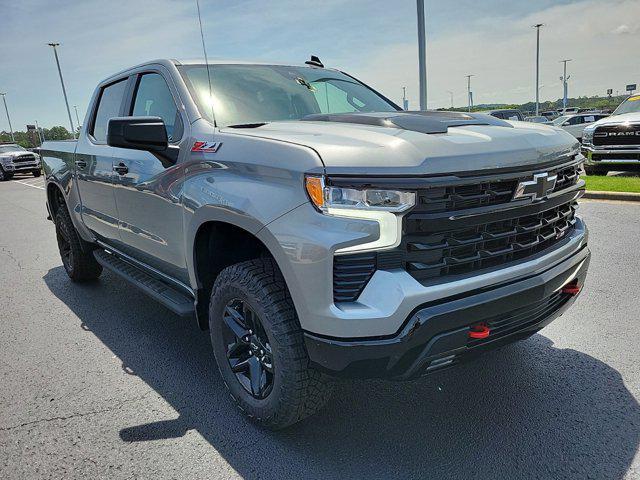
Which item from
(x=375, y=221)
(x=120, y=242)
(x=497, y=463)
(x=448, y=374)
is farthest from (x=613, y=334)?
(x=120, y=242)

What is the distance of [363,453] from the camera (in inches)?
95.6

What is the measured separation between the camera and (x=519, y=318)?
2.34m

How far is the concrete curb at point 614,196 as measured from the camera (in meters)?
8.13

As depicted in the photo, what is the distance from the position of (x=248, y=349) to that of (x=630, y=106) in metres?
12.6

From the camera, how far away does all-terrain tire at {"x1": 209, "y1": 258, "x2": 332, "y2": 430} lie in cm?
229

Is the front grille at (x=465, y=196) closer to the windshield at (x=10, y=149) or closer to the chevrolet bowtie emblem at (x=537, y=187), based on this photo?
the chevrolet bowtie emblem at (x=537, y=187)

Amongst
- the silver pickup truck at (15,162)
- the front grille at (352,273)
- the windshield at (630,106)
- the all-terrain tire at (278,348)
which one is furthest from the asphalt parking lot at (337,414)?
the silver pickup truck at (15,162)

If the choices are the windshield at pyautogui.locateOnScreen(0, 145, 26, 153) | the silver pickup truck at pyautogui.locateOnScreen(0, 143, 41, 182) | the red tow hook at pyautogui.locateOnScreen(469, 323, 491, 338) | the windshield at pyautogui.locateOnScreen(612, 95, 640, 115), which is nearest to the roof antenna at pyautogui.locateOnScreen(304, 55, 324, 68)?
the red tow hook at pyautogui.locateOnScreen(469, 323, 491, 338)

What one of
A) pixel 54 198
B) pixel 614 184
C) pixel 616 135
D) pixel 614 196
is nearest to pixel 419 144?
pixel 54 198

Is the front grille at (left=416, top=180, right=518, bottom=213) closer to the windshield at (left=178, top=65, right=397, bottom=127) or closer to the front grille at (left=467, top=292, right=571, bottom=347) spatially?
the front grille at (left=467, top=292, right=571, bottom=347)

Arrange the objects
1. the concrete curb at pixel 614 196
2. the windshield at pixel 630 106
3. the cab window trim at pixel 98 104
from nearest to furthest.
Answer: the cab window trim at pixel 98 104 → the concrete curb at pixel 614 196 → the windshield at pixel 630 106

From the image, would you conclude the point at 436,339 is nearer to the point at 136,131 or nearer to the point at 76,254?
the point at 136,131

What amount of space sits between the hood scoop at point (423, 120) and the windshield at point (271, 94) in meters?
0.39

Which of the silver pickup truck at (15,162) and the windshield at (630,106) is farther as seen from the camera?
the silver pickup truck at (15,162)
